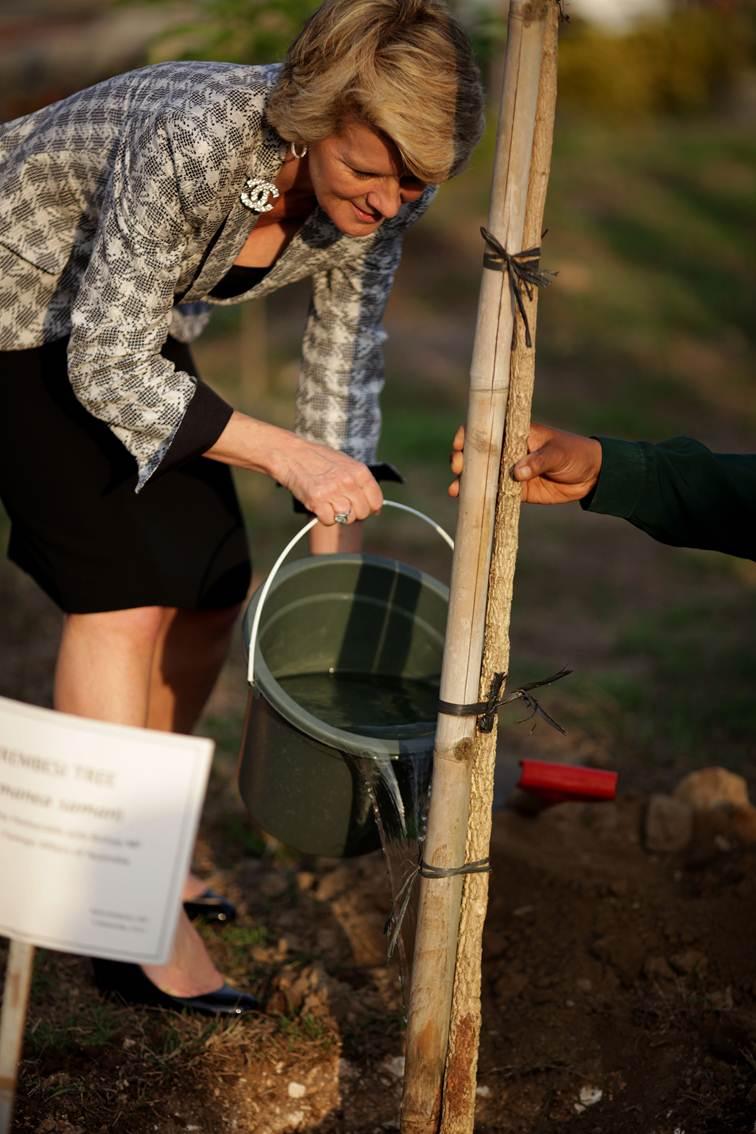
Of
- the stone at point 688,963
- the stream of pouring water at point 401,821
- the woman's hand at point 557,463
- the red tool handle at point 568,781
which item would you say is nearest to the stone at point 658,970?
the stone at point 688,963

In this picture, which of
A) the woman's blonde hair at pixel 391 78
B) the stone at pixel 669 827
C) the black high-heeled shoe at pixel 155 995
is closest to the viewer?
the woman's blonde hair at pixel 391 78

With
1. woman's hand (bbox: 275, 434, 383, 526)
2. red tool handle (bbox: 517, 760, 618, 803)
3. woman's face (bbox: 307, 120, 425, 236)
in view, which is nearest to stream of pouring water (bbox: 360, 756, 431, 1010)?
woman's hand (bbox: 275, 434, 383, 526)

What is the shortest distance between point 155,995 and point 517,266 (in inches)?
59.7

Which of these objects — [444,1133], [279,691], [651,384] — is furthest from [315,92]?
[651,384]

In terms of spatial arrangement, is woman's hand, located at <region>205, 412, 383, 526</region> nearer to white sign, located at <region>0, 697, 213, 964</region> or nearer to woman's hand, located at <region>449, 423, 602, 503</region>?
woman's hand, located at <region>449, 423, 602, 503</region>

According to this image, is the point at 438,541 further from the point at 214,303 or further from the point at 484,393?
the point at 484,393

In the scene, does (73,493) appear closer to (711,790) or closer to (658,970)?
(658,970)

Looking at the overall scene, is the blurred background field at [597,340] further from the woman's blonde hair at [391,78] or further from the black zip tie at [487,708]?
the black zip tie at [487,708]

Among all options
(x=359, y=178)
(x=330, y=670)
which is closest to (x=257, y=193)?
(x=359, y=178)

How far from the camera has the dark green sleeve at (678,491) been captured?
211 cm

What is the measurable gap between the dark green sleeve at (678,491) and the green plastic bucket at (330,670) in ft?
1.28

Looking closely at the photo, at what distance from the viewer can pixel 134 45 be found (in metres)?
10.3

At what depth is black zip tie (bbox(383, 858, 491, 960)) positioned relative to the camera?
1.93 meters

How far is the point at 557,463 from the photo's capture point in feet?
6.53
